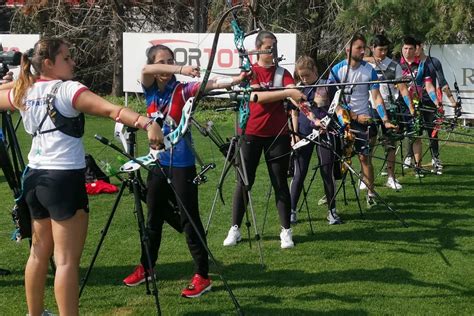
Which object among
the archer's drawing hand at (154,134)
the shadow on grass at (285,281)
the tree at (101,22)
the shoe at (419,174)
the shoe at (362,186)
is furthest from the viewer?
the tree at (101,22)

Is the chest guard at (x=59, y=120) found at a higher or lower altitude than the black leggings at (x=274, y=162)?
higher

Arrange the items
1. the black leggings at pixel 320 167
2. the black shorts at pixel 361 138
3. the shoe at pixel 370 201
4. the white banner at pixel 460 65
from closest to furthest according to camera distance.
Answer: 1. the black leggings at pixel 320 167
2. the black shorts at pixel 361 138
3. the shoe at pixel 370 201
4. the white banner at pixel 460 65

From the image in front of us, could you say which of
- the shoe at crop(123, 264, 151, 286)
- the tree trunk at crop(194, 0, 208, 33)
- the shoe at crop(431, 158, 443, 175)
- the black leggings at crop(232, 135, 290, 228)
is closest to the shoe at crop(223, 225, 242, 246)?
the black leggings at crop(232, 135, 290, 228)

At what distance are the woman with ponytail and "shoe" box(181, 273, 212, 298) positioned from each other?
1021mm

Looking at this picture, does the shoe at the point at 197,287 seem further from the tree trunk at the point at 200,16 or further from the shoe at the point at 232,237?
the tree trunk at the point at 200,16

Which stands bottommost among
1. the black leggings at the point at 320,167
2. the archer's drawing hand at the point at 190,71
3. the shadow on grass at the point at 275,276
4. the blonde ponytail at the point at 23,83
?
the shadow on grass at the point at 275,276

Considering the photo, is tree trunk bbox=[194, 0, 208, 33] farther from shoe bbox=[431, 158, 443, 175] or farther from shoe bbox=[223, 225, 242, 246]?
shoe bbox=[223, 225, 242, 246]

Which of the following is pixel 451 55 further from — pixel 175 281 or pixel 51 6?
pixel 51 6

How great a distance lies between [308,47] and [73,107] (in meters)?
15.1

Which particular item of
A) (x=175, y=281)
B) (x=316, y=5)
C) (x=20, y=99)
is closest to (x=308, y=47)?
(x=316, y=5)

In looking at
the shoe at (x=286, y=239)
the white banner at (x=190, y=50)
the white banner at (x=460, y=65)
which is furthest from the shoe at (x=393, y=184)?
the white banner at (x=190, y=50)

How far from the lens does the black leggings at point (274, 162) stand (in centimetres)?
519

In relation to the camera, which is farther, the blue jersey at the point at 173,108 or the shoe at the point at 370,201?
the shoe at the point at 370,201

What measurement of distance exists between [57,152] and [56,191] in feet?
0.61
